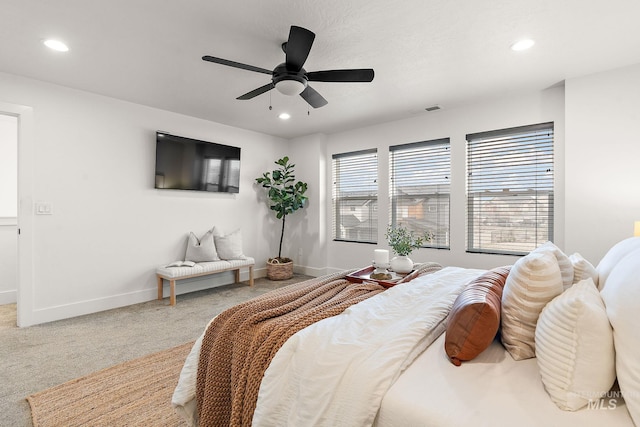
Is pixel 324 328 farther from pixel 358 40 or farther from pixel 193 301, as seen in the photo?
pixel 193 301

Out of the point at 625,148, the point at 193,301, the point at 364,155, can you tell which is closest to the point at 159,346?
the point at 193,301

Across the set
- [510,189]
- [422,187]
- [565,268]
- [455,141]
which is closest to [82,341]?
[565,268]

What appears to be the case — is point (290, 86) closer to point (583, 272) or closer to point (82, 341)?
point (583, 272)

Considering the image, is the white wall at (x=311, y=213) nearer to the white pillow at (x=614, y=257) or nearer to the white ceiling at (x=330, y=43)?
the white ceiling at (x=330, y=43)

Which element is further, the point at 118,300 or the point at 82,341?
the point at 118,300

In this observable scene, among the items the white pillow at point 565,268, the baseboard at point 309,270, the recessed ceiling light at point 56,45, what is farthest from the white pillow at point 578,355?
the baseboard at point 309,270

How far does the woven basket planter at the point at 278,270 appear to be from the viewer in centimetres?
498

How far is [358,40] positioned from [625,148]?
8.68 feet

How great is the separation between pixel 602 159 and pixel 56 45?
4922mm

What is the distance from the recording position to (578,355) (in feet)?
2.89

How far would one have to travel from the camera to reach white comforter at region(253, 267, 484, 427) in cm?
98

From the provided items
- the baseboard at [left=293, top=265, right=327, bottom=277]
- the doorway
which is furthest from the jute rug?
the baseboard at [left=293, top=265, right=327, bottom=277]

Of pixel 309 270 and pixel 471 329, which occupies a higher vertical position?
pixel 471 329

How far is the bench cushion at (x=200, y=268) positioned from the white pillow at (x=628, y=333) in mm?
3839
